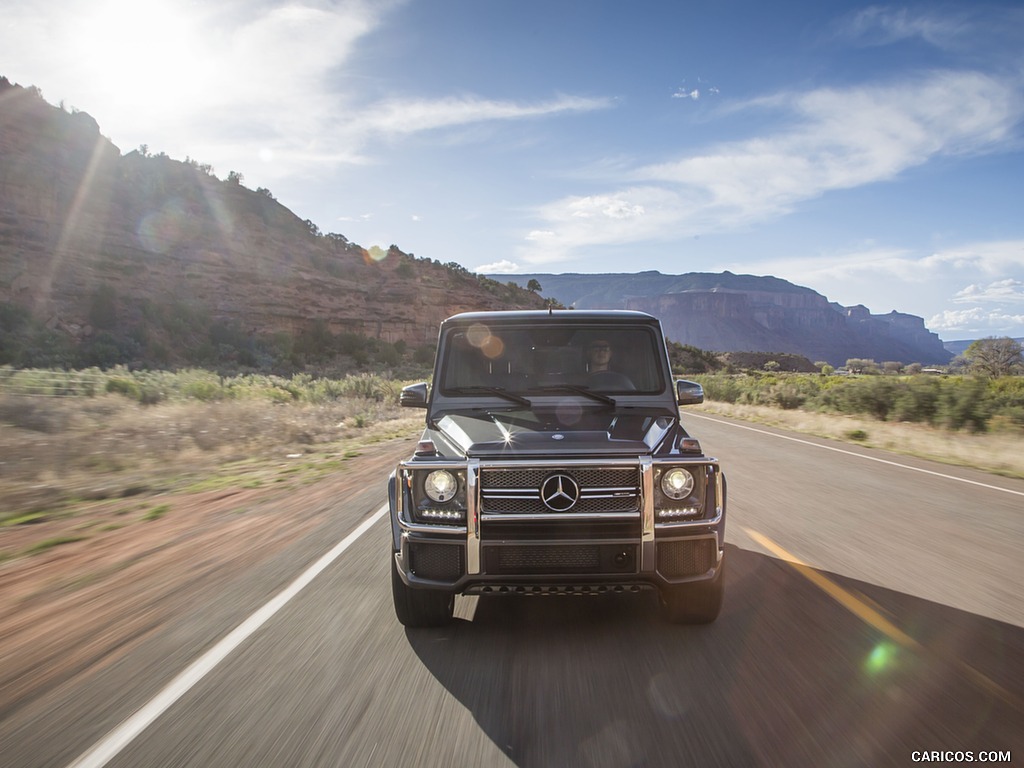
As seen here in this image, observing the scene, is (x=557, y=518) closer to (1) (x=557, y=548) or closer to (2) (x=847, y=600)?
(1) (x=557, y=548)

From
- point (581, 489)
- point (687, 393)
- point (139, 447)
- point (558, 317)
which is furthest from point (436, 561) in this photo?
point (139, 447)

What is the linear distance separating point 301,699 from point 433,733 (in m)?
0.73

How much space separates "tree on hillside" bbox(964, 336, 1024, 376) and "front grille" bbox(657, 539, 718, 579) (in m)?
54.2

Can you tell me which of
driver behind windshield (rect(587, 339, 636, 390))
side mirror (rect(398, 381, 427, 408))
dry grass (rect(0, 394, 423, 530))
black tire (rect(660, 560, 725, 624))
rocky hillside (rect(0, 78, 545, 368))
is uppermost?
rocky hillside (rect(0, 78, 545, 368))

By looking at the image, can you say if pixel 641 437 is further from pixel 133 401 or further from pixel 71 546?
pixel 133 401

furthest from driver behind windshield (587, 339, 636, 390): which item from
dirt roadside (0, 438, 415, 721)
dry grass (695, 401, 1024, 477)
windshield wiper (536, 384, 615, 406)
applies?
dry grass (695, 401, 1024, 477)

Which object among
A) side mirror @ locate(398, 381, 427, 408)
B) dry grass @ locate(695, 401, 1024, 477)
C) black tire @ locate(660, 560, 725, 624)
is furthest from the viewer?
dry grass @ locate(695, 401, 1024, 477)

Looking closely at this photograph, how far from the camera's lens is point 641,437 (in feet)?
13.2

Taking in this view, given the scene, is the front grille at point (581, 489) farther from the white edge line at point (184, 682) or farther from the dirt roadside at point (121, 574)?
the dirt roadside at point (121, 574)

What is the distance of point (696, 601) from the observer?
4004 millimetres

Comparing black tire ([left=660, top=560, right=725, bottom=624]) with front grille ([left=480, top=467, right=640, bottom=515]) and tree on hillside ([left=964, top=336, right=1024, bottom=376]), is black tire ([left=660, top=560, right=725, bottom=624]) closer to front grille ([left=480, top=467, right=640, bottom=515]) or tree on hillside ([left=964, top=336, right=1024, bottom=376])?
front grille ([left=480, top=467, right=640, bottom=515])

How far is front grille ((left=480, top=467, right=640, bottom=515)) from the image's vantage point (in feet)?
12.2

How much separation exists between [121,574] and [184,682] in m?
2.77

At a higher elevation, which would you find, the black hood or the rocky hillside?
the rocky hillside
